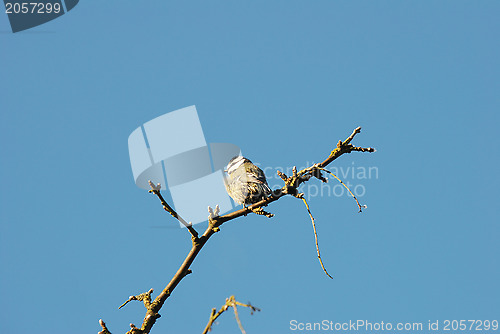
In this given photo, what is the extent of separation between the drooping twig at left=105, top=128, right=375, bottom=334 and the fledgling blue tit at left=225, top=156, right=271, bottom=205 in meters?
1.99

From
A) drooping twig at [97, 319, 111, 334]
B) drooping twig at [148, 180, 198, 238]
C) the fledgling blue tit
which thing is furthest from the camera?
the fledgling blue tit

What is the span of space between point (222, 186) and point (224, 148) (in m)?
0.56

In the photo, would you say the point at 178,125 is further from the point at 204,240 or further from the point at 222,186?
the point at 204,240

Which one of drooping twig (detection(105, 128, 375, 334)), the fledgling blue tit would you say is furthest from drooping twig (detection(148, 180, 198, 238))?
the fledgling blue tit

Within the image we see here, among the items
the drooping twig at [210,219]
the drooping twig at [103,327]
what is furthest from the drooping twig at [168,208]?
the drooping twig at [103,327]

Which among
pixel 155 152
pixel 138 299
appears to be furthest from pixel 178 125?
pixel 138 299

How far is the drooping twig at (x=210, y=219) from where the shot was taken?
368 centimetres

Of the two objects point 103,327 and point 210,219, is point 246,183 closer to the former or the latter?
point 210,219

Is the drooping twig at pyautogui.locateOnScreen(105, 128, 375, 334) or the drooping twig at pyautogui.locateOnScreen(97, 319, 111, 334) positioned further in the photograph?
the drooping twig at pyautogui.locateOnScreen(97, 319, 111, 334)

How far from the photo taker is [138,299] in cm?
430

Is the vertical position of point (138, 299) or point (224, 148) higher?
point (224, 148)

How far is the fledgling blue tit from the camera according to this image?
614 cm

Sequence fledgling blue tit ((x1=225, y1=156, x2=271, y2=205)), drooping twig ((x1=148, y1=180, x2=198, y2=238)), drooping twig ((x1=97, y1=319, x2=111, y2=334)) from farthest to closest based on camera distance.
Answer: fledgling blue tit ((x1=225, y1=156, x2=271, y2=205)), drooping twig ((x1=97, y1=319, x2=111, y2=334)), drooping twig ((x1=148, y1=180, x2=198, y2=238))

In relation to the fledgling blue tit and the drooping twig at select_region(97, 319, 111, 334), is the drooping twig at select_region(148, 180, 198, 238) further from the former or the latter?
the fledgling blue tit
